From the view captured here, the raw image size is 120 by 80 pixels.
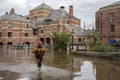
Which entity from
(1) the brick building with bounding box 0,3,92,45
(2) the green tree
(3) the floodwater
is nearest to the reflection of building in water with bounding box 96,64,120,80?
(3) the floodwater

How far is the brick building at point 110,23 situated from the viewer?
46.2m

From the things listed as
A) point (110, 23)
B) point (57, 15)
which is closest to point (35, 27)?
point (57, 15)

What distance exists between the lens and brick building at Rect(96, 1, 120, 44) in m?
46.2

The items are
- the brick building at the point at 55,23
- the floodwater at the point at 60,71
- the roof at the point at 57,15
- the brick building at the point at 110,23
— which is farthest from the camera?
the roof at the point at 57,15

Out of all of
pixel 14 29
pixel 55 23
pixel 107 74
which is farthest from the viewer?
pixel 55 23

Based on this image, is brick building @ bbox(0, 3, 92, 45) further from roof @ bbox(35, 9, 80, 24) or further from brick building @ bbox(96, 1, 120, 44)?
brick building @ bbox(96, 1, 120, 44)

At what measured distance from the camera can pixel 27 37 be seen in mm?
71125

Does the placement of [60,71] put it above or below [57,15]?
below

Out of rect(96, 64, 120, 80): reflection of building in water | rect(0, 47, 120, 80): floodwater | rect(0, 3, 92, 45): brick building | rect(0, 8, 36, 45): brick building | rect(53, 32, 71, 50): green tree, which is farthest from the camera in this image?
rect(0, 3, 92, 45): brick building

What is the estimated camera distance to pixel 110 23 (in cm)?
4753

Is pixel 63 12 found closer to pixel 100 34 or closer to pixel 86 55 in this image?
pixel 100 34

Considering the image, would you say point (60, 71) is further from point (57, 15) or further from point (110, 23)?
point (57, 15)

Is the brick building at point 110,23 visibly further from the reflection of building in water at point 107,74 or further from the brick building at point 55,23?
the reflection of building in water at point 107,74

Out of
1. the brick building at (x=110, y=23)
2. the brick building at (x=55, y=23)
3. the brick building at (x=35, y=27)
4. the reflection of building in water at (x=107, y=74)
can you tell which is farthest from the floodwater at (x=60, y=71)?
the brick building at (x=55, y=23)
